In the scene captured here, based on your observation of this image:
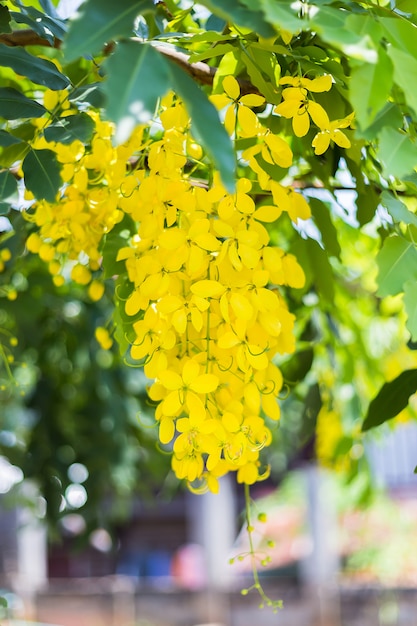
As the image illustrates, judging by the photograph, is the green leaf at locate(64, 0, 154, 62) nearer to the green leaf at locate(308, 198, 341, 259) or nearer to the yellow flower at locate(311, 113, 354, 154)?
the yellow flower at locate(311, 113, 354, 154)

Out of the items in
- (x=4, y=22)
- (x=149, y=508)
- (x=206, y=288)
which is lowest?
(x=149, y=508)

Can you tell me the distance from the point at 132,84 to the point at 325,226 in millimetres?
440

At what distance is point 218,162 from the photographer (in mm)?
424

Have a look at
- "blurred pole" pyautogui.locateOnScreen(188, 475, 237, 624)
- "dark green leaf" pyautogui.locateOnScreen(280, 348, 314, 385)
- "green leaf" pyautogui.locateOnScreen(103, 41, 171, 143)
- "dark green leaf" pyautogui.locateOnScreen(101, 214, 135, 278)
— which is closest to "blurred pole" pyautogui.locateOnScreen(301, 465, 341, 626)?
"blurred pole" pyautogui.locateOnScreen(188, 475, 237, 624)

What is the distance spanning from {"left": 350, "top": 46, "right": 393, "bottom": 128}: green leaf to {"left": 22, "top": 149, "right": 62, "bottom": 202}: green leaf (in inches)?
10.8

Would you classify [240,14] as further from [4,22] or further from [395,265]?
[4,22]

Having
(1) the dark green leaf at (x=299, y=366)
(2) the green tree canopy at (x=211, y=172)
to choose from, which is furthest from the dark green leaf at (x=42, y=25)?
(1) the dark green leaf at (x=299, y=366)

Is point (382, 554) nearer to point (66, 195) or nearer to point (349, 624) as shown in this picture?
point (349, 624)

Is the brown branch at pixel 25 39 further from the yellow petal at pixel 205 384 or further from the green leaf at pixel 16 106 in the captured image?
the yellow petal at pixel 205 384

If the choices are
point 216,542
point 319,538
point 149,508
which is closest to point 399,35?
point 149,508

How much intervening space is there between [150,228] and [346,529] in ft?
22.5

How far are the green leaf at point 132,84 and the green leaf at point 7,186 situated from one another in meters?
0.27

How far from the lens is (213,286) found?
23.2 inches

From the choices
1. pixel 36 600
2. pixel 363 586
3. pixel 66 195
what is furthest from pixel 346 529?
pixel 66 195
